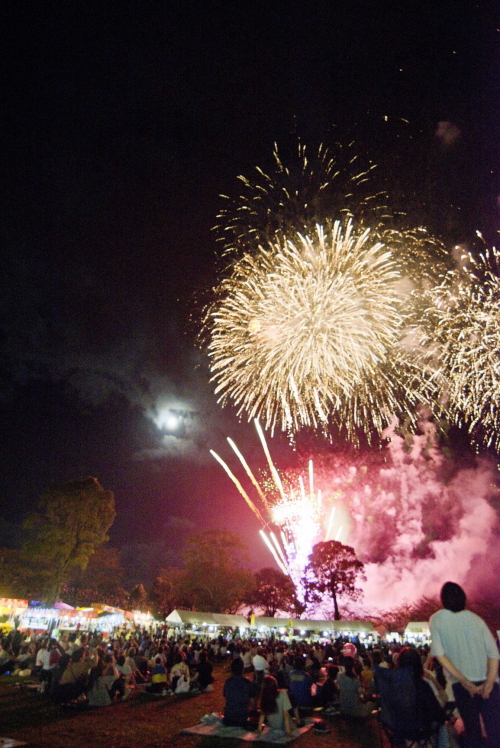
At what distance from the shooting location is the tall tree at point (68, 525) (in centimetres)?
3288

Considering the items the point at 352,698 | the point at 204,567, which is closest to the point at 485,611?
the point at 204,567

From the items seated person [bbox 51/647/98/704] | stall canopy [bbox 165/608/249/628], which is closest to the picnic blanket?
seated person [bbox 51/647/98/704]

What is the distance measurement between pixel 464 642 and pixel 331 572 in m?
40.8

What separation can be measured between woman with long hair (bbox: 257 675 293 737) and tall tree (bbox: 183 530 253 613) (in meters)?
51.2

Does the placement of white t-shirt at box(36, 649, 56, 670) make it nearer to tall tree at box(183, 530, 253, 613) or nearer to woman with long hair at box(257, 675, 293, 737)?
woman with long hair at box(257, 675, 293, 737)

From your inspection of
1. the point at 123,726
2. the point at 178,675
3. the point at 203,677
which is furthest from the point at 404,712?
the point at 203,677

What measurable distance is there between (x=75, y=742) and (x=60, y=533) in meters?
30.1

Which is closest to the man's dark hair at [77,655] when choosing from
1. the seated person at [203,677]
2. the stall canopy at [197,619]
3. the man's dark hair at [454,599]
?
the seated person at [203,677]

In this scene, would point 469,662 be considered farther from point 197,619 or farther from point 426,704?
point 197,619

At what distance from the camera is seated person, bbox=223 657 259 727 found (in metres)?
7.30

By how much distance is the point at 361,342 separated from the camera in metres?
15.9

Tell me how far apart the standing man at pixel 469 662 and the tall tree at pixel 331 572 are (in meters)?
40.2

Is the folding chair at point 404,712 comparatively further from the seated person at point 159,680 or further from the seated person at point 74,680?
the seated person at point 159,680

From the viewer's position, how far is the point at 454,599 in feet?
12.6
